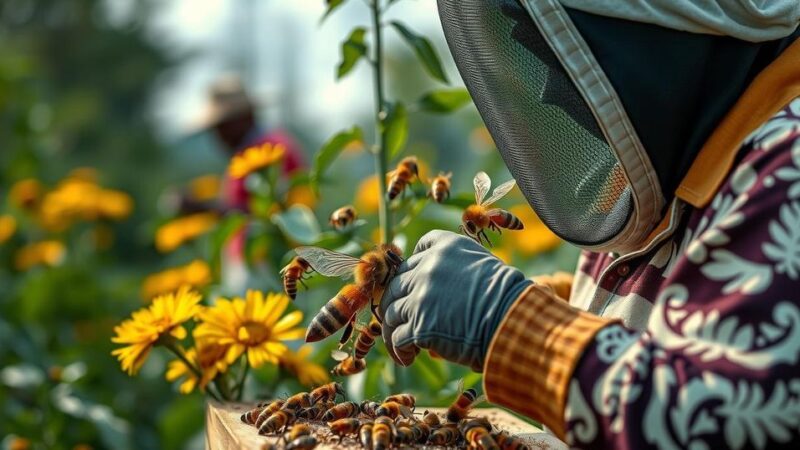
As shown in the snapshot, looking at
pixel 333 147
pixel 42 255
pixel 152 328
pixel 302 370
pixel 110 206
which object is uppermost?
pixel 333 147

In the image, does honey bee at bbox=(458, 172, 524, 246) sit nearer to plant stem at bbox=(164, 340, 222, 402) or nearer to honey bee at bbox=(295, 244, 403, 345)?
honey bee at bbox=(295, 244, 403, 345)

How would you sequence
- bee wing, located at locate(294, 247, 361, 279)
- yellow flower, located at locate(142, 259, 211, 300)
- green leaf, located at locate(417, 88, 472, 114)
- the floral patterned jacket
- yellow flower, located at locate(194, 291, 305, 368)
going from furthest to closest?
yellow flower, located at locate(142, 259, 211, 300)
green leaf, located at locate(417, 88, 472, 114)
yellow flower, located at locate(194, 291, 305, 368)
bee wing, located at locate(294, 247, 361, 279)
the floral patterned jacket

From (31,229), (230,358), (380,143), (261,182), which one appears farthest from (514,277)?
(31,229)

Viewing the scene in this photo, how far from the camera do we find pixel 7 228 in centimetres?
528

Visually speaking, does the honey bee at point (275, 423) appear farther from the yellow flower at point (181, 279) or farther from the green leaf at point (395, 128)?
the yellow flower at point (181, 279)

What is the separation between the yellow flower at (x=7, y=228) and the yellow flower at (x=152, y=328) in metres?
3.44

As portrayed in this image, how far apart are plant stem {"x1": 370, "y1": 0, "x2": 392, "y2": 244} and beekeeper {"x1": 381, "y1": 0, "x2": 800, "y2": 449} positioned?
0.64 meters

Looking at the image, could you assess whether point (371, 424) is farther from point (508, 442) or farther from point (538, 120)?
point (538, 120)

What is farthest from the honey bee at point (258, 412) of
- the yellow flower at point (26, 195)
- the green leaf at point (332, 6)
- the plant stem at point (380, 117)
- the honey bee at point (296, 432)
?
the yellow flower at point (26, 195)

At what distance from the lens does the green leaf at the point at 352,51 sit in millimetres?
2387

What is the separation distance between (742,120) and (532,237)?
103 inches

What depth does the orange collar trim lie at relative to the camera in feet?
4.92

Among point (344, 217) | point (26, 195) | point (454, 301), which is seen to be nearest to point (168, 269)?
point (26, 195)

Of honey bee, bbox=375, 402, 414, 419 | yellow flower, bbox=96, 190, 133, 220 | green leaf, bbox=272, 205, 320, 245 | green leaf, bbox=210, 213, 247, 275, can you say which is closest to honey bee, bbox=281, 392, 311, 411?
honey bee, bbox=375, 402, 414, 419
